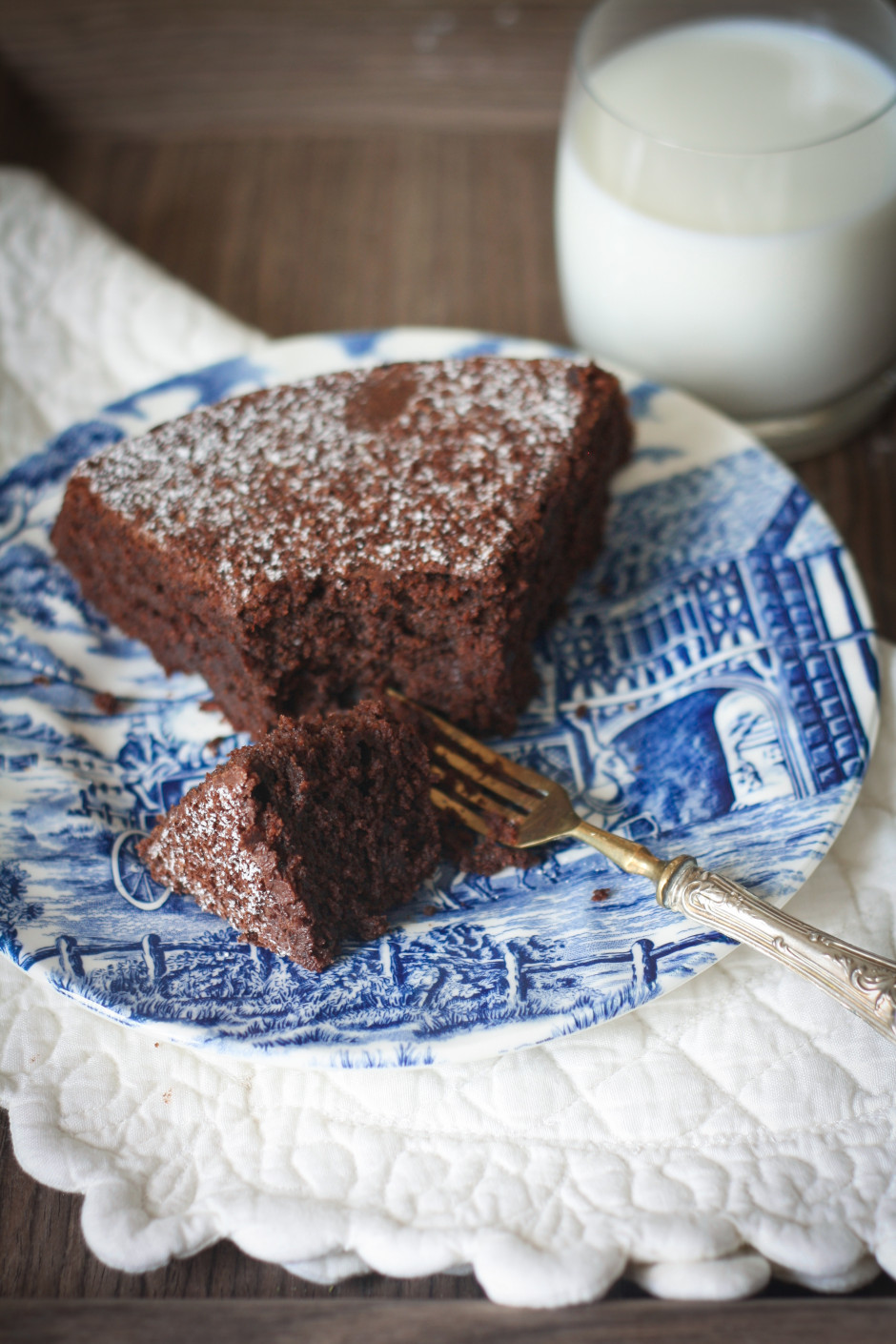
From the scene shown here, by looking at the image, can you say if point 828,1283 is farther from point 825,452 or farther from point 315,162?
point 315,162

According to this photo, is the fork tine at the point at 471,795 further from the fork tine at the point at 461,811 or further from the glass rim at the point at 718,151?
the glass rim at the point at 718,151

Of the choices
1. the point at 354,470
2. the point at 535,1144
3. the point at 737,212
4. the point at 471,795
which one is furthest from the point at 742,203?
the point at 535,1144

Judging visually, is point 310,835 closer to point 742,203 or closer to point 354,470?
point 354,470

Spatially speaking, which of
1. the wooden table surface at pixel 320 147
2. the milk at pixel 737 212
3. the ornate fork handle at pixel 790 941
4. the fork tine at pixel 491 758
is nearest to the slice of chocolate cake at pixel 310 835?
the fork tine at pixel 491 758

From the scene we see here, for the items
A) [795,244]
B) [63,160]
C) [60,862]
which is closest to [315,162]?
[63,160]

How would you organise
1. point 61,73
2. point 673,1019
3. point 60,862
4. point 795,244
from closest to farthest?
point 673,1019 → point 60,862 → point 795,244 → point 61,73

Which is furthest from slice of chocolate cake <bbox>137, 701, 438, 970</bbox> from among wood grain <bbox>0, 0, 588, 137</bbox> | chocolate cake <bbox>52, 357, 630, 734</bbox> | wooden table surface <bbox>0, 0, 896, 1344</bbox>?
wood grain <bbox>0, 0, 588, 137</bbox>
